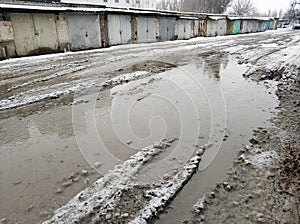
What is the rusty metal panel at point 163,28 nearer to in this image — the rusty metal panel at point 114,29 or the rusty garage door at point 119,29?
the rusty garage door at point 119,29

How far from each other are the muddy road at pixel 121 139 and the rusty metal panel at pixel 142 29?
13964 millimetres

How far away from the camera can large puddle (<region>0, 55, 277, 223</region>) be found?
10.1 ft

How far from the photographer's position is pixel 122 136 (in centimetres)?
459

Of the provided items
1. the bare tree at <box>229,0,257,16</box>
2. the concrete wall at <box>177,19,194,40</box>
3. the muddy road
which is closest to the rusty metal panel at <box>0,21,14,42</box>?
the muddy road

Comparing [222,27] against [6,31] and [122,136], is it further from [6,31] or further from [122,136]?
[122,136]

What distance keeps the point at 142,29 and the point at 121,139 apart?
19.5m

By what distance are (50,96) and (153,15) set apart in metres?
18.8

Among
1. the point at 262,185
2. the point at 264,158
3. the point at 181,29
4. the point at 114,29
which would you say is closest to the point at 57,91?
the point at 264,158

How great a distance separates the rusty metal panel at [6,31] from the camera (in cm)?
1282

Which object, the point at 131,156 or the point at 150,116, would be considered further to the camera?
the point at 150,116

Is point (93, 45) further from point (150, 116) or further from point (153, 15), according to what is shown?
point (150, 116)

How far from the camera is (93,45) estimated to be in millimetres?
18000

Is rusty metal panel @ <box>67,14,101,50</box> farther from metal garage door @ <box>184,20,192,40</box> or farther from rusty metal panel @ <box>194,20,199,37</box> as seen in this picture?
rusty metal panel @ <box>194,20,199,37</box>

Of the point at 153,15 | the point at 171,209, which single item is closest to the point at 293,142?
the point at 171,209
